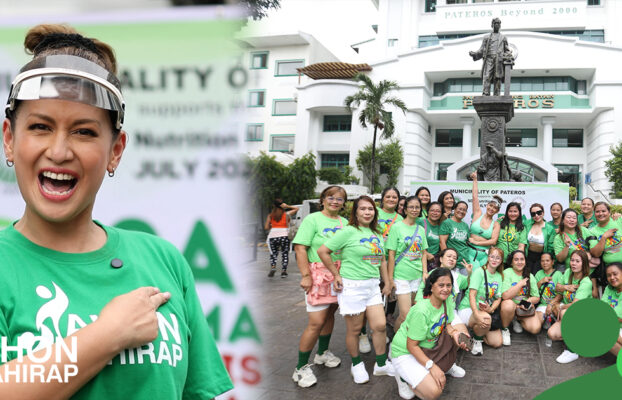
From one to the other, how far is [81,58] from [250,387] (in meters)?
1.29

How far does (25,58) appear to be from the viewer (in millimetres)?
1696

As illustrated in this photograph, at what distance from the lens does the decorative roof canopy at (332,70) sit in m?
27.7

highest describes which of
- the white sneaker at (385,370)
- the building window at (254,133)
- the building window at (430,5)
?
the building window at (430,5)

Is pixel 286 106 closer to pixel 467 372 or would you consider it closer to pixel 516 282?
pixel 516 282

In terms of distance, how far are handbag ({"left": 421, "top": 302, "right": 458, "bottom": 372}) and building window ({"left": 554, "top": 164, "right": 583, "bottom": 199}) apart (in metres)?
28.5

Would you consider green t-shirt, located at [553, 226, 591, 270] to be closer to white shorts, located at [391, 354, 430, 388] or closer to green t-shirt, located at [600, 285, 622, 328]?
green t-shirt, located at [600, 285, 622, 328]

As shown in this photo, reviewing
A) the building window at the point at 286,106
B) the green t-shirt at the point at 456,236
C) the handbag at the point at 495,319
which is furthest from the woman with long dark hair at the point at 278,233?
the building window at the point at 286,106

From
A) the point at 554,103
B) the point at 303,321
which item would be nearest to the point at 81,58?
the point at 303,321

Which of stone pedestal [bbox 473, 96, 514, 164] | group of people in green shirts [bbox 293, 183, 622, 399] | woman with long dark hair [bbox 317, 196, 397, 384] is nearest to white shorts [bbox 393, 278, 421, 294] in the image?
group of people in green shirts [bbox 293, 183, 622, 399]

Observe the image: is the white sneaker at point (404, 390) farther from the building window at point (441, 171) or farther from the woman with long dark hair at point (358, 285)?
the building window at point (441, 171)

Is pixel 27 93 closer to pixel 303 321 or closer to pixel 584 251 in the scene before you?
pixel 303 321

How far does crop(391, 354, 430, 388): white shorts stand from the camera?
3.29 meters

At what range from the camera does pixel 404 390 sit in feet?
11.1

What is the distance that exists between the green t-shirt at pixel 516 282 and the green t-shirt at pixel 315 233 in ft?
7.14
